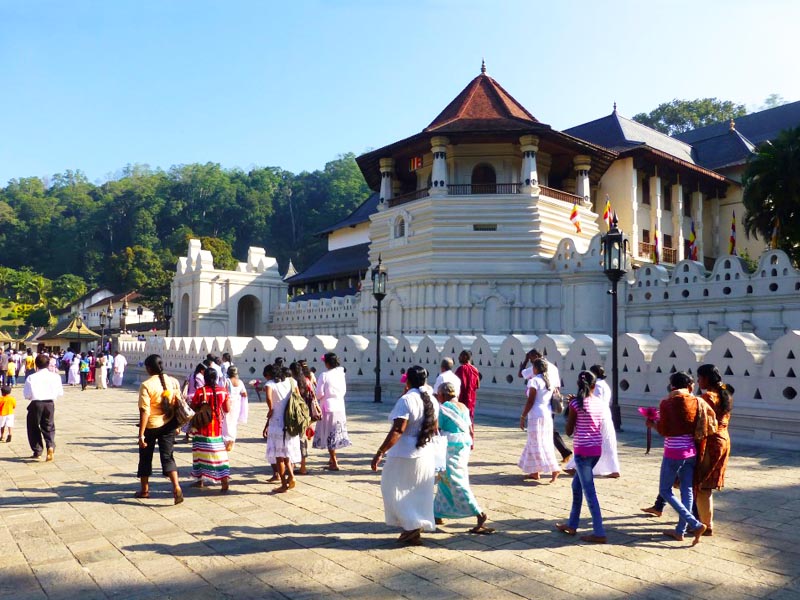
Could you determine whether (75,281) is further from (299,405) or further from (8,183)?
(299,405)

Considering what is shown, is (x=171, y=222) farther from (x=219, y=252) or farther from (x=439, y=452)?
(x=439, y=452)

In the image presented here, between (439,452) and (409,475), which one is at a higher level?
(439,452)

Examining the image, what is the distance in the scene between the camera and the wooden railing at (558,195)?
26.5 meters

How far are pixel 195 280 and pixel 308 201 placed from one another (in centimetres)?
5877

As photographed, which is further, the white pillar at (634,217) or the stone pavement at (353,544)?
the white pillar at (634,217)

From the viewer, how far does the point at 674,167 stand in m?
33.3

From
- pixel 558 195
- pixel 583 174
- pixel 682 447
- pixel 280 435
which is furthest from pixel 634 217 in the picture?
pixel 682 447

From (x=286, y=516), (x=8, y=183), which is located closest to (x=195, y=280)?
(x=286, y=516)

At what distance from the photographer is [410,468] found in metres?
5.55

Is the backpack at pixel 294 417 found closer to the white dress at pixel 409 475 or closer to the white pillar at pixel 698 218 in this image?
the white dress at pixel 409 475

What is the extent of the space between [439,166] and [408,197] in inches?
98.7

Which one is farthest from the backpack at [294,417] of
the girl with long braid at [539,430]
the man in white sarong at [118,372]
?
the man in white sarong at [118,372]

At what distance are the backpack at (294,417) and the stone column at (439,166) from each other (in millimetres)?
19345

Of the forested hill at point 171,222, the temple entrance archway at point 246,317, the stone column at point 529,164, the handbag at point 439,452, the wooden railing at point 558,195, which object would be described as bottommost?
the handbag at point 439,452
